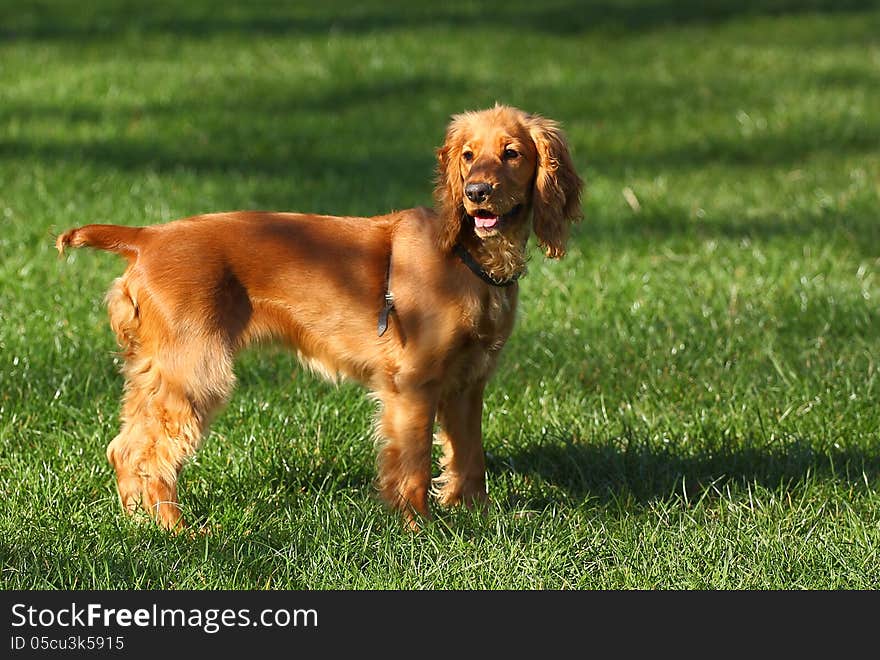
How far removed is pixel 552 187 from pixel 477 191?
1.08ft

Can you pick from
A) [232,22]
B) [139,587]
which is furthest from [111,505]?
[232,22]

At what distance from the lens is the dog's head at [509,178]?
4.09 m

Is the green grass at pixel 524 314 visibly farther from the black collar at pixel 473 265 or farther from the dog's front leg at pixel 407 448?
the black collar at pixel 473 265

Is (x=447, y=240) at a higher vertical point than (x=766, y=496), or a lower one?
higher

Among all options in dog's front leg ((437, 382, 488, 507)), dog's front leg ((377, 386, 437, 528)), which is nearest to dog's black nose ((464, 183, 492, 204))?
dog's front leg ((377, 386, 437, 528))

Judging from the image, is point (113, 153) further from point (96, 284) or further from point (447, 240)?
point (447, 240)

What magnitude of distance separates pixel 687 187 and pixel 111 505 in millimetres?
5599

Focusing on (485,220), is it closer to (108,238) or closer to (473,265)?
(473,265)

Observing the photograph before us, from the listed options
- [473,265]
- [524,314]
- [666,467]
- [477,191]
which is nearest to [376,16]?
[524,314]

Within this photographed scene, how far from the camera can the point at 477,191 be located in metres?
3.95

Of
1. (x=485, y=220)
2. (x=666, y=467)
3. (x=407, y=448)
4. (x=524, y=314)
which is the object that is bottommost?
(x=524, y=314)

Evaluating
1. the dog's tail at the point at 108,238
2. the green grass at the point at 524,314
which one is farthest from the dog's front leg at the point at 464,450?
the dog's tail at the point at 108,238

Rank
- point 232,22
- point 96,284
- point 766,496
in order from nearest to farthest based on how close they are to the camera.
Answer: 1. point 766,496
2. point 96,284
3. point 232,22

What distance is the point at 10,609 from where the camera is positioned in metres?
3.48
